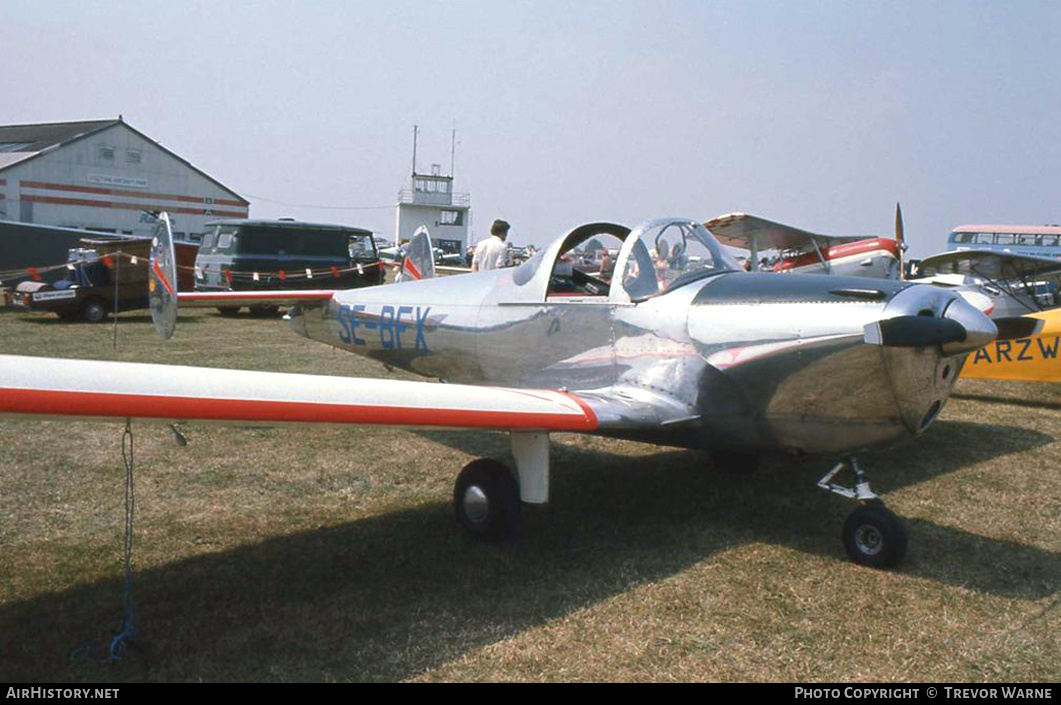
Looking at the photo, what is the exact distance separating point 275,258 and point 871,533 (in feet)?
54.1

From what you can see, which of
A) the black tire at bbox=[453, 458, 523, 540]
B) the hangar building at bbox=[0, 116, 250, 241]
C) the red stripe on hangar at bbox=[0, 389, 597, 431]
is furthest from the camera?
the hangar building at bbox=[0, 116, 250, 241]

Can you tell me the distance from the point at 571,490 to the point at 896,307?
2.48 metres

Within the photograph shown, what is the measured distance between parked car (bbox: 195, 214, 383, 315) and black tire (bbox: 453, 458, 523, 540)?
13331 mm

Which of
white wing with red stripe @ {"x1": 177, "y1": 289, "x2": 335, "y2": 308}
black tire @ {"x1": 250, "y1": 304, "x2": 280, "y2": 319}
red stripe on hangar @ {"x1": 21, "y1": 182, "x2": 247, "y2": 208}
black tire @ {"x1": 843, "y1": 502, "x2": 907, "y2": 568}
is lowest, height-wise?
black tire @ {"x1": 250, "y1": 304, "x2": 280, "y2": 319}

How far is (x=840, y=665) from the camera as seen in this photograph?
3197 millimetres

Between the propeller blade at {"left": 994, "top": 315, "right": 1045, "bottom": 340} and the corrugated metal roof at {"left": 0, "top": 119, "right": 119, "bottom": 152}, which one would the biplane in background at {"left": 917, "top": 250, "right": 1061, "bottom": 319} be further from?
the corrugated metal roof at {"left": 0, "top": 119, "right": 119, "bottom": 152}

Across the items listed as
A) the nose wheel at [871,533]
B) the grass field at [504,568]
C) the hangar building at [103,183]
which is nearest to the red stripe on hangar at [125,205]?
the hangar building at [103,183]

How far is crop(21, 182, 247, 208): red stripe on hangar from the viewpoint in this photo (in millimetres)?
37344

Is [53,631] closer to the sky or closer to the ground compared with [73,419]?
closer to the ground

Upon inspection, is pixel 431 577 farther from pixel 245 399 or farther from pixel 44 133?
pixel 44 133

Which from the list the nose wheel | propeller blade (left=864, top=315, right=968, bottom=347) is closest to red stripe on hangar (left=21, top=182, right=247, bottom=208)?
the nose wheel

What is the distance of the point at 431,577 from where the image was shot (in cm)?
399
